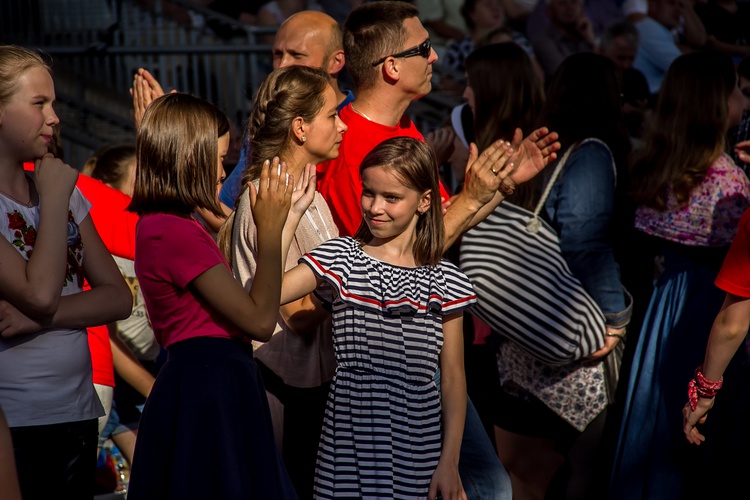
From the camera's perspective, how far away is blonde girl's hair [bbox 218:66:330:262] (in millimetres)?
3500

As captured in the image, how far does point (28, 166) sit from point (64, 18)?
534cm

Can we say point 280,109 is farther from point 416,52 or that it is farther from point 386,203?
point 416,52

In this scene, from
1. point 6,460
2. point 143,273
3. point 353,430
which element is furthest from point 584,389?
point 6,460

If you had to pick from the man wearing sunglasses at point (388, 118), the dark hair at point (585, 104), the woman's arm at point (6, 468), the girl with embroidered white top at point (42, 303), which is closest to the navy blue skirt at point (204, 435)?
the girl with embroidered white top at point (42, 303)

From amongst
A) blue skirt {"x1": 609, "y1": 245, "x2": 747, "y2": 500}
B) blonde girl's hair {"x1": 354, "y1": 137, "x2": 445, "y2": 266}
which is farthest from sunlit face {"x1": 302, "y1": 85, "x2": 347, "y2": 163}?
blue skirt {"x1": 609, "y1": 245, "x2": 747, "y2": 500}

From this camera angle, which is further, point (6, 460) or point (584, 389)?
point (584, 389)

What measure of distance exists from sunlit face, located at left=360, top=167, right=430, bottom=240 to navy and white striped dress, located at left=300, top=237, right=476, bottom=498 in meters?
0.11

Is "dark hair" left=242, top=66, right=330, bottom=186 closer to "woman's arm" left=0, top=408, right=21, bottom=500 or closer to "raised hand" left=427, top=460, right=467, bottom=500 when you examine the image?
"raised hand" left=427, top=460, right=467, bottom=500

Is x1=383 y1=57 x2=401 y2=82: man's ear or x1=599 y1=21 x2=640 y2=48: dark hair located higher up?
x1=383 y1=57 x2=401 y2=82: man's ear

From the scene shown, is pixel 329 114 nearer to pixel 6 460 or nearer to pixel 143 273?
pixel 143 273

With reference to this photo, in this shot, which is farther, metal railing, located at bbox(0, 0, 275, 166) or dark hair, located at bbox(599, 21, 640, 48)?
metal railing, located at bbox(0, 0, 275, 166)

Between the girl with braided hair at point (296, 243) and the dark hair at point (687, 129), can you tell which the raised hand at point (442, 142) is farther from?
the girl with braided hair at point (296, 243)

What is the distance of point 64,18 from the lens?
8836mm

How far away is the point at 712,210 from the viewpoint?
14.4ft
